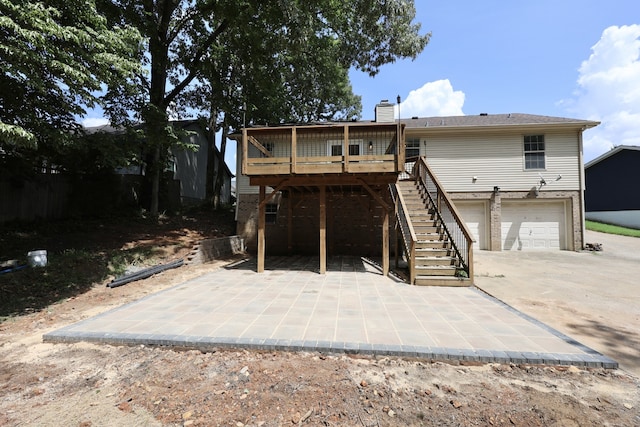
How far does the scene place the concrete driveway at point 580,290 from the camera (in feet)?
12.3

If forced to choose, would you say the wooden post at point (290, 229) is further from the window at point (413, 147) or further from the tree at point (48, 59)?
the tree at point (48, 59)

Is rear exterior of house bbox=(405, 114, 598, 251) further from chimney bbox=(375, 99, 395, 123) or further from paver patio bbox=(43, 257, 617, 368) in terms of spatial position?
paver patio bbox=(43, 257, 617, 368)

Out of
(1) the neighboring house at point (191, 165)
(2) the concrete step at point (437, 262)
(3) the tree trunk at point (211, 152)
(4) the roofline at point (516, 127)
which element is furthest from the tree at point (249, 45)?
(2) the concrete step at point (437, 262)

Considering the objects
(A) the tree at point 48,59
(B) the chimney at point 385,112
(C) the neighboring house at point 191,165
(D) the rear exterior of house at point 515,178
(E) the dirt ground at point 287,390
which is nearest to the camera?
(E) the dirt ground at point 287,390

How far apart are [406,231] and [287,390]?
20.1 ft

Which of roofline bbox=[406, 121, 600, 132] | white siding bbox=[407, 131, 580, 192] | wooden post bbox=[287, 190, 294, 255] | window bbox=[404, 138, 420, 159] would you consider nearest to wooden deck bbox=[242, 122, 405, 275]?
wooden post bbox=[287, 190, 294, 255]

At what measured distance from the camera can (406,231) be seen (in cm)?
Answer: 790

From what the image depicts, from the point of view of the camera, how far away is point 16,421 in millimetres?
2146

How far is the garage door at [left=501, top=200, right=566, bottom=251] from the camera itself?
11.3 meters

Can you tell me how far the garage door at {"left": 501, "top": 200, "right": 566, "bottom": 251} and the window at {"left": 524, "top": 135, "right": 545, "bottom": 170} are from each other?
154 centimetres

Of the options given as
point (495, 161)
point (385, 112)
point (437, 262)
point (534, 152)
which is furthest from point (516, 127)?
point (437, 262)

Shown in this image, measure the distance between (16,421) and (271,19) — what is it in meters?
11.7

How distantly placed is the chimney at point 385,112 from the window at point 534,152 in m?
5.55

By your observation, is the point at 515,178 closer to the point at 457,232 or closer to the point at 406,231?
the point at 457,232
